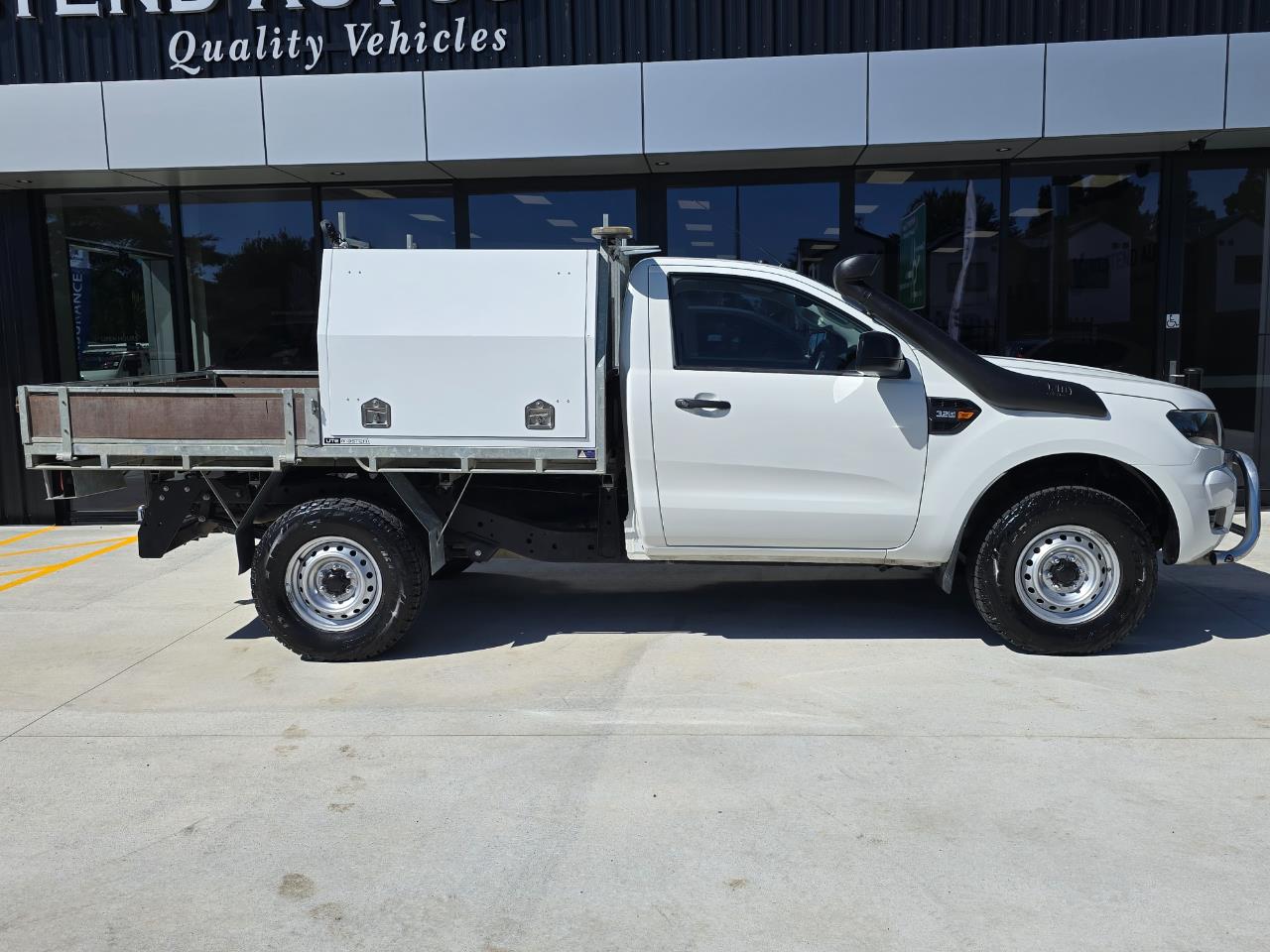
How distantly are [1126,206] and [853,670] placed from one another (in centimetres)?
656

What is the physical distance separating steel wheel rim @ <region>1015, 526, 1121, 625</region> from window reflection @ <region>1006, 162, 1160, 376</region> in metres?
4.68

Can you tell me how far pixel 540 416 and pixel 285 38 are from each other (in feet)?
19.5

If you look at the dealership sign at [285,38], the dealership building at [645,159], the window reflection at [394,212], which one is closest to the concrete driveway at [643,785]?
the dealership building at [645,159]

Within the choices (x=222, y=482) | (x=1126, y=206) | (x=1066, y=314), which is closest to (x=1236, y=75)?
(x=1126, y=206)

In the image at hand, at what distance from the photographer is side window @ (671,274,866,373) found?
555cm

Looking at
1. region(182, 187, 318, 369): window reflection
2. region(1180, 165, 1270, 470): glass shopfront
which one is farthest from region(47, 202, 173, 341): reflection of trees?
region(1180, 165, 1270, 470): glass shopfront

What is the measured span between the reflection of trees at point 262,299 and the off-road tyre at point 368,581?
5122 millimetres

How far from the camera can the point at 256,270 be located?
Result: 1044 cm

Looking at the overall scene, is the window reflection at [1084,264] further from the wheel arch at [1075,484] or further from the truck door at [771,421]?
the truck door at [771,421]

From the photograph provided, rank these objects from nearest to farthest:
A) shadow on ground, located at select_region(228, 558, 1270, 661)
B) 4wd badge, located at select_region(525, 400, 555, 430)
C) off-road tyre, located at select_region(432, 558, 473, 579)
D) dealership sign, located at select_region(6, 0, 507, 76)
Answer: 4wd badge, located at select_region(525, 400, 555, 430) < shadow on ground, located at select_region(228, 558, 1270, 661) < off-road tyre, located at select_region(432, 558, 473, 579) < dealership sign, located at select_region(6, 0, 507, 76)

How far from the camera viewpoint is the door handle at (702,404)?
5453 mm

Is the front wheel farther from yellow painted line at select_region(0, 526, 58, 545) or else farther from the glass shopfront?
yellow painted line at select_region(0, 526, 58, 545)

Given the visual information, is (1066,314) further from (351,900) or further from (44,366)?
(44,366)

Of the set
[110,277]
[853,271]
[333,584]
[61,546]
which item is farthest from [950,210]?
[61,546]
